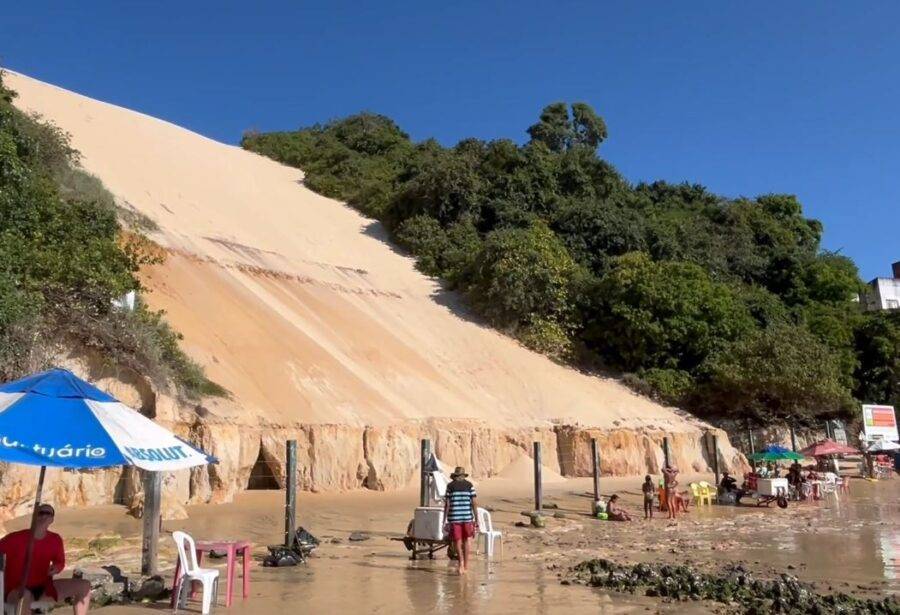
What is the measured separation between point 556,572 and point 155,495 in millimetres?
5222

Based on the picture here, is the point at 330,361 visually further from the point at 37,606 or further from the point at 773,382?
the point at 773,382

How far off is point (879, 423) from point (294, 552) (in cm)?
2813

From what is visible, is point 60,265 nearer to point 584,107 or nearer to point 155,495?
point 155,495

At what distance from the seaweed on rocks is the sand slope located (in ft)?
36.7

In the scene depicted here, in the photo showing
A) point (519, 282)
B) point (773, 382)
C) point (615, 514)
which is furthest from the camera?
point (519, 282)

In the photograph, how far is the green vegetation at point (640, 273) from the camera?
113 feet

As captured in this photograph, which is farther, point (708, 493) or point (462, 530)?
point (708, 493)

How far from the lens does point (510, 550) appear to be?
41.2ft

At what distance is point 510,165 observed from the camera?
46000 mm

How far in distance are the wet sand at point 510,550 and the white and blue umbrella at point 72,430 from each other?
9.02ft

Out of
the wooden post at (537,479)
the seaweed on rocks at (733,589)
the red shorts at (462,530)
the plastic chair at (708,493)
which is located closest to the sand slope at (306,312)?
the wooden post at (537,479)

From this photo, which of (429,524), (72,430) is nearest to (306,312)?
(429,524)

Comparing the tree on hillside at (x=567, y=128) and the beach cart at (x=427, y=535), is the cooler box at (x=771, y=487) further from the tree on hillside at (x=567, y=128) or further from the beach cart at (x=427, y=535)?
the tree on hillside at (x=567, y=128)

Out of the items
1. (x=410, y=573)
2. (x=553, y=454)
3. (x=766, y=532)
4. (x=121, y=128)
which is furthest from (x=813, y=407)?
(x=121, y=128)
